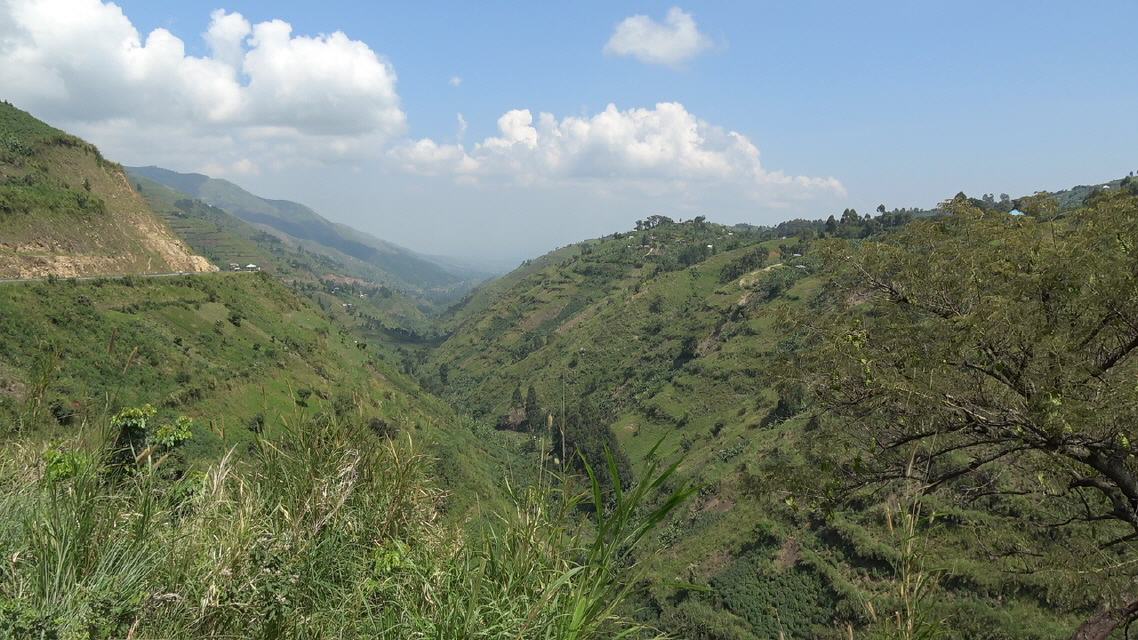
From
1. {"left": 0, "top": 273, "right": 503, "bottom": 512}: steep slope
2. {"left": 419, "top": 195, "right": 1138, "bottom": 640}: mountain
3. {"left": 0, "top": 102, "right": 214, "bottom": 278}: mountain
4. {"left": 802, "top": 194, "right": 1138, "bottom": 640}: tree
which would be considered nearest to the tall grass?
{"left": 419, "top": 195, "right": 1138, "bottom": 640}: mountain

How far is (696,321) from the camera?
3812 inches

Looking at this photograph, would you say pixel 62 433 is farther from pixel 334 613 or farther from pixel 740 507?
pixel 740 507

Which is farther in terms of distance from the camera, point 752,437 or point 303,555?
point 752,437

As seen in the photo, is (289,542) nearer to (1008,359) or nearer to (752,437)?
(1008,359)

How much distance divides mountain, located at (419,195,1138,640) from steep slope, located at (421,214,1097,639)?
13 cm

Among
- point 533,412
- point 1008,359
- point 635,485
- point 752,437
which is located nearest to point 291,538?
point 635,485

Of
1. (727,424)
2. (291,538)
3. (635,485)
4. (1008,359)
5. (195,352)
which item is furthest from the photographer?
(727,424)

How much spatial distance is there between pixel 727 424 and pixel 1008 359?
191ft

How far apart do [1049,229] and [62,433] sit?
13650 mm

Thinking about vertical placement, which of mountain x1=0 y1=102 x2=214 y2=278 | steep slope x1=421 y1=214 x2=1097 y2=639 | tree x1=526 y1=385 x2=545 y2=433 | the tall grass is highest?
mountain x1=0 y1=102 x2=214 y2=278

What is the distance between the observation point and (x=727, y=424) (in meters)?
63.8

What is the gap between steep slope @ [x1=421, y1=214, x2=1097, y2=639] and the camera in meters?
9.71

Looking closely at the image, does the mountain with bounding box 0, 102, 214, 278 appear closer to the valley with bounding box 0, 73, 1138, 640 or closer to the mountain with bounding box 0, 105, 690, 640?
the valley with bounding box 0, 73, 1138, 640

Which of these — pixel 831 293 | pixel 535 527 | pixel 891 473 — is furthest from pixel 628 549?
pixel 831 293
